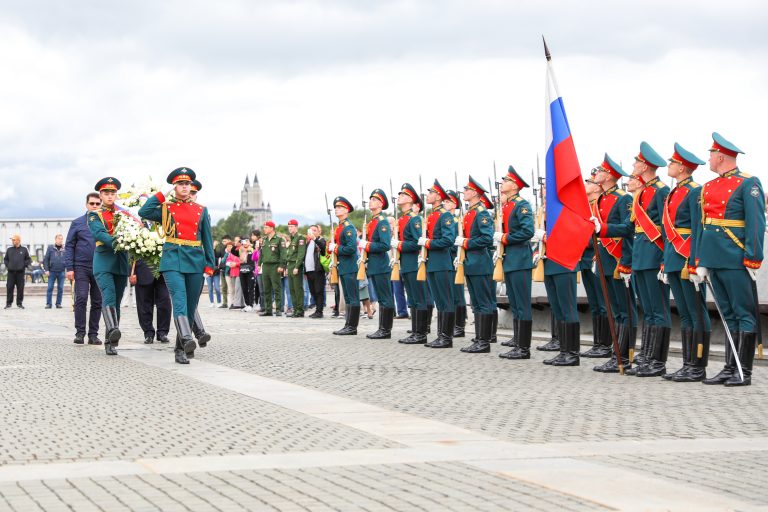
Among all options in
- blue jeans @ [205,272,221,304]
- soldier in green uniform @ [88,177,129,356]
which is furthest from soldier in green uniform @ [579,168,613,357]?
blue jeans @ [205,272,221,304]

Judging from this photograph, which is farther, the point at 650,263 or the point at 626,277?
the point at 626,277

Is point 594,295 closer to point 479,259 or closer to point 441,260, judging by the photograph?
point 479,259

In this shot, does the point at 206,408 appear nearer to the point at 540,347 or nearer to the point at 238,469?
the point at 238,469

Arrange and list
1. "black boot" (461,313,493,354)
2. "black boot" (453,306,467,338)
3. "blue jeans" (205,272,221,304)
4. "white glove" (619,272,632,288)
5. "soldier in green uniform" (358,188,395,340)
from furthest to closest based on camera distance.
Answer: "blue jeans" (205,272,221,304) < "black boot" (453,306,467,338) < "soldier in green uniform" (358,188,395,340) < "black boot" (461,313,493,354) < "white glove" (619,272,632,288)

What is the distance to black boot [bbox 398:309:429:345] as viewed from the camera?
1683cm

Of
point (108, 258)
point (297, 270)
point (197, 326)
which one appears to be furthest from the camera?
point (297, 270)

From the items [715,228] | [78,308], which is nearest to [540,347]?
[715,228]

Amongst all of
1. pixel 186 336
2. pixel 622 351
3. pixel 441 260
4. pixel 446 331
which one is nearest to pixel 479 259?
pixel 441 260

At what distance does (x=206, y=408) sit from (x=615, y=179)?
228 inches

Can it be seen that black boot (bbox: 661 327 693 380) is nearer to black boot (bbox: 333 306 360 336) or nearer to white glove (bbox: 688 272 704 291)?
A: white glove (bbox: 688 272 704 291)

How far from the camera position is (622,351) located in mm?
13234

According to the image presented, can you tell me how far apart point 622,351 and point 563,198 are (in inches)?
75.5

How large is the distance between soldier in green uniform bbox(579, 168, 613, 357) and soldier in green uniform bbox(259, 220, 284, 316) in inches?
495

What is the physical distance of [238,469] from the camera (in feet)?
21.6
